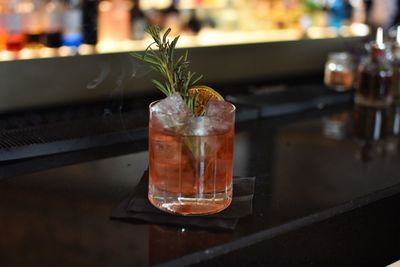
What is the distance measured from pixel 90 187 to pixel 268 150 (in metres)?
0.46

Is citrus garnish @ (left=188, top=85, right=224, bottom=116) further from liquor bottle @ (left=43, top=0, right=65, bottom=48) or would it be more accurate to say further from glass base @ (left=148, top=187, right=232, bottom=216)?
liquor bottle @ (left=43, top=0, right=65, bottom=48)

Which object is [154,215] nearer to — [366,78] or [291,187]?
[291,187]

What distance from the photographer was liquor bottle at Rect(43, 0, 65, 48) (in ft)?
8.12

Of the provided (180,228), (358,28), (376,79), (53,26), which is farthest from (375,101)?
(358,28)

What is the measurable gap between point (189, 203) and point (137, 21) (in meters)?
2.04

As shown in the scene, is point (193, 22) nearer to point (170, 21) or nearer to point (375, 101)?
point (170, 21)

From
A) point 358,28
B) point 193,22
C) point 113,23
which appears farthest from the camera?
point 358,28

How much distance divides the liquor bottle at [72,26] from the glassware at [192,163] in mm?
1563

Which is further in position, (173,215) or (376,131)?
(376,131)

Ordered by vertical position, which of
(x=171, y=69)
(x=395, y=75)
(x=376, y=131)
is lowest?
(x=376, y=131)

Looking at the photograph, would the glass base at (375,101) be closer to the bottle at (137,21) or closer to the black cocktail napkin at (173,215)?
the black cocktail napkin at (173,215)

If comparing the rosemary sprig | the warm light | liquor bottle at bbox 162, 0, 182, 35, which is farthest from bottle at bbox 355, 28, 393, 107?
the warm light

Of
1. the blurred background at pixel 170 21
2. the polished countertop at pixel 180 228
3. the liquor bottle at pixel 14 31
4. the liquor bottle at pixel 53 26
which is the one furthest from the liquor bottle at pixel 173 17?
the polished countertop at pixel 180 228

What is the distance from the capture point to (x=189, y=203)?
97 cm
